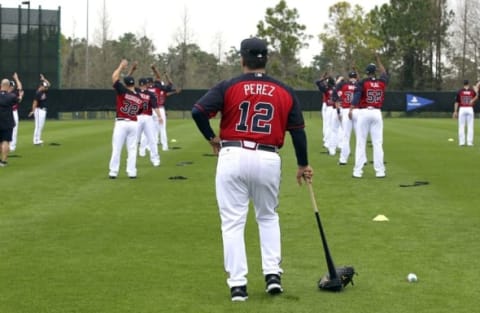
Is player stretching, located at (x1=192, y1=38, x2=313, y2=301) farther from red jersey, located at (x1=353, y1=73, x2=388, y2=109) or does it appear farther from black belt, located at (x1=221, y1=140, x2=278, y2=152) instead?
red jersey, located at (x1=353, y1=73, x2=388, y2=109)

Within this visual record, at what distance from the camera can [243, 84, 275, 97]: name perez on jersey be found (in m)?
7.56

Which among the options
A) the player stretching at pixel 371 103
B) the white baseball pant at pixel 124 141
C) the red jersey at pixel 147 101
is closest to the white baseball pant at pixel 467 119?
the player stretching at pixel 371 103

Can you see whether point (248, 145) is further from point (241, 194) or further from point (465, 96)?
point (465, 96)

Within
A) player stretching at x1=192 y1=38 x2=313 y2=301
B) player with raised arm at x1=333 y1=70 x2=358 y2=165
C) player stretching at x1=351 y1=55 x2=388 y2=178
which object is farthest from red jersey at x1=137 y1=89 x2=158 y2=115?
player stretching at x1=192 y1=38 x2=313 y2=301

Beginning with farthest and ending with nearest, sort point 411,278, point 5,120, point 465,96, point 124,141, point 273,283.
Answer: point 465,96
point 5,120
point 124,141
point 411,278
point 273,283

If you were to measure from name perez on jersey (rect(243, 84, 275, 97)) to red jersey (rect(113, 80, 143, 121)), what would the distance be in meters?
10.7

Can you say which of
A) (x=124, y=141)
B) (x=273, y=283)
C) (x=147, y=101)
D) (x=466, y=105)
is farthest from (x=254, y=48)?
(x=466, y=105)

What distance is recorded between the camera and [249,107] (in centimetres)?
757

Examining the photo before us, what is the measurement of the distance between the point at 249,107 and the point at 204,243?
144 inches

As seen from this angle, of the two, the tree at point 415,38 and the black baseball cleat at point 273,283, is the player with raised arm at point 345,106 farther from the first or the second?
the tree at point 415,38

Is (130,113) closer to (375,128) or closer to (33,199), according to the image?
(33,199)

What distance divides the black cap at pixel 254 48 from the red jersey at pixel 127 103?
416 inches

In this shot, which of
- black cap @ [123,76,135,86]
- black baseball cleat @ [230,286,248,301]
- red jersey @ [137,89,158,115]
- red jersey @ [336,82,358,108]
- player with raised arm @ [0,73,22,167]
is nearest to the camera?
black baseball cleat @ [230,286,248,301]

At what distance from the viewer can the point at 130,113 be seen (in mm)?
18203
